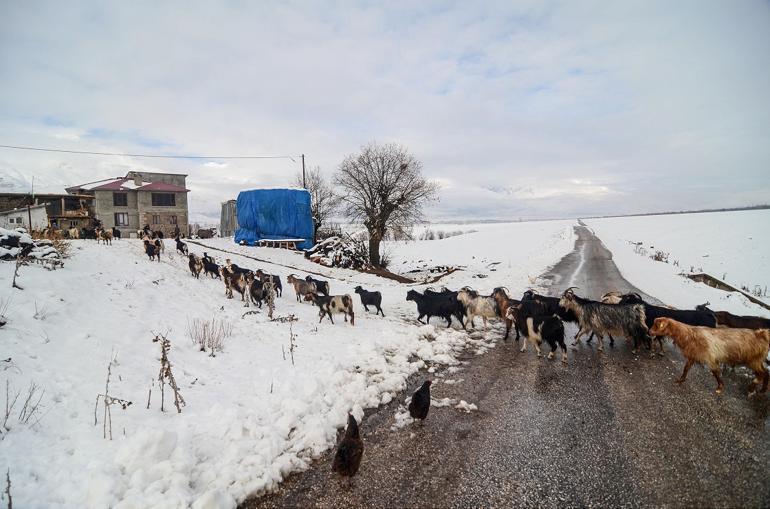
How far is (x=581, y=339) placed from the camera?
8578mm

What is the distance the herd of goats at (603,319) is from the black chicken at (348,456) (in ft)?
16.7

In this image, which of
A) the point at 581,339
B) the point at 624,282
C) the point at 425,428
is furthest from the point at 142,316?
the point at 624,282

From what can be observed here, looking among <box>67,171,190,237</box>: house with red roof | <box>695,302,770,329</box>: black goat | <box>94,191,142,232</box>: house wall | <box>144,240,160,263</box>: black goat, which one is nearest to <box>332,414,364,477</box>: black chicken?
<box>695,302,770,329</box>: black goat

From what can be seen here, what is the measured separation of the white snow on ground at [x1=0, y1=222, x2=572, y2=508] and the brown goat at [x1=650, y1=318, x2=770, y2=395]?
3736 mm

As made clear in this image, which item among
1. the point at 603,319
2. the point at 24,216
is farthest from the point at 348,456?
the point at 24,216

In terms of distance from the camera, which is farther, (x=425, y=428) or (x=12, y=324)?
(x=12, y=324)

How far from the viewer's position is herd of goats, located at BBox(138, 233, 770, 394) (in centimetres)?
543

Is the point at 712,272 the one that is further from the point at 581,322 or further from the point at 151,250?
the point at 151,250

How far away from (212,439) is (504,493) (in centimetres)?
343

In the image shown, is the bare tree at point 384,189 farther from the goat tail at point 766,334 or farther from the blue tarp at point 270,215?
the goat tail at point 766,334

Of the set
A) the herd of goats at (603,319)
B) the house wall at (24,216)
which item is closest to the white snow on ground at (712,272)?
the herd of goats at (603,319)

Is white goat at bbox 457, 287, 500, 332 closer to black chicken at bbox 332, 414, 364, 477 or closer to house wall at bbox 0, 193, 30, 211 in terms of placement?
black chicken at bbox 332, 414, 364, 477

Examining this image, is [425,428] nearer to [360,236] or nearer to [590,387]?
[590,387]

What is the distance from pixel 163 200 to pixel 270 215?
17619mm
